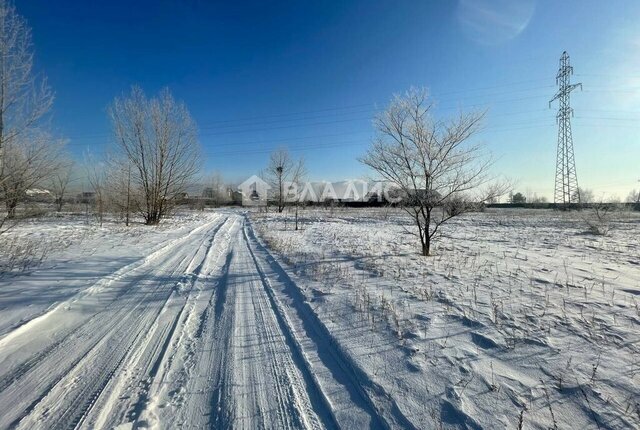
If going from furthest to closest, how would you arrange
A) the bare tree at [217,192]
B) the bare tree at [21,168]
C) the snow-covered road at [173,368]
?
the bare tree at [217,192] → the bare tree at [21,168] → the snow-covered road at [173,368]

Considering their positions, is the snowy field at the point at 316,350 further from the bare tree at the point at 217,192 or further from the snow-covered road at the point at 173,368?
the bare tree at the point at 217,192

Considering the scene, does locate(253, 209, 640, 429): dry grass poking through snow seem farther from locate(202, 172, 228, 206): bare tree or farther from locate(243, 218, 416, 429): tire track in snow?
locate(202, 172, 228, 206): bare tree

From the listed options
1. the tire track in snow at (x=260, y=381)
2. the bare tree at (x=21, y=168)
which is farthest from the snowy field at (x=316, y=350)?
the bare tree at (x=21, y=168)

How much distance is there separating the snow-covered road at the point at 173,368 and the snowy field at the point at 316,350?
0.02m

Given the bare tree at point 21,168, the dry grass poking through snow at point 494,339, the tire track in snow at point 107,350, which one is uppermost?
the bare tree at point 21,168

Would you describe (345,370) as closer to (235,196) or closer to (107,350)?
(107,350)

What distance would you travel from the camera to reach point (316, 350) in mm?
3035

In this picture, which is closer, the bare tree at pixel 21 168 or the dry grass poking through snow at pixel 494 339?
the dry grass poking through snow at pixel 494 339

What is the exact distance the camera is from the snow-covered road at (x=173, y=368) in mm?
2023

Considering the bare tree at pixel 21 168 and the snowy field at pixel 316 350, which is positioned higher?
the bare tree at pixel 21 168

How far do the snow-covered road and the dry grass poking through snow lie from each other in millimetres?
567

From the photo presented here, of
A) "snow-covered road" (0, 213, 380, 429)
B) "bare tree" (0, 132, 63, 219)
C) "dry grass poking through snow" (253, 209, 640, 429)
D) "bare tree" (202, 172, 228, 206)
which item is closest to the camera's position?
"snow-covered road" (0, 213, 380, 429)

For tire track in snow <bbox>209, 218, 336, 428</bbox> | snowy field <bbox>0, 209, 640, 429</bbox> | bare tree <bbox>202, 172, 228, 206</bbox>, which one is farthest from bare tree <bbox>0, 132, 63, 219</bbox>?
bare tree <bbox>202, 172, 228, 206</bbox>

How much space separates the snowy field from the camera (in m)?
2.07
